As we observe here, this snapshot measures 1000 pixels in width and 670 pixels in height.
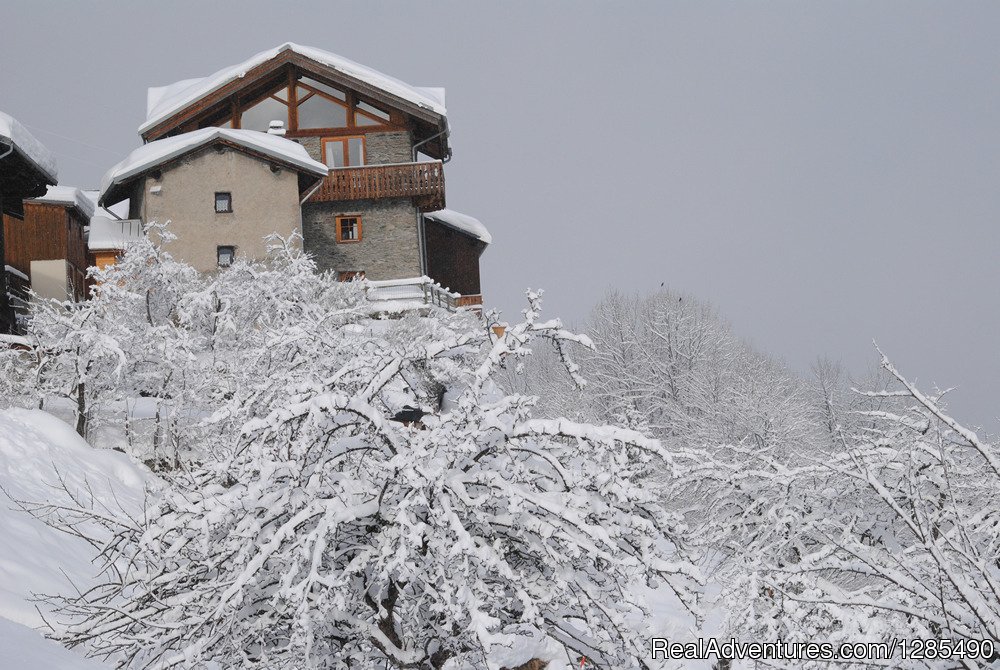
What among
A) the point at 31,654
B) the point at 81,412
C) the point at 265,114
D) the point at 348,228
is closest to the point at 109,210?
the point at 265,114

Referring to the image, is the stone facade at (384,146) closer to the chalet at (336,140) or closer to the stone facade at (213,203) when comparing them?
the chalet at (336,140)

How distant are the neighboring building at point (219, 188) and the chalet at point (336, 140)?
0.35 ft

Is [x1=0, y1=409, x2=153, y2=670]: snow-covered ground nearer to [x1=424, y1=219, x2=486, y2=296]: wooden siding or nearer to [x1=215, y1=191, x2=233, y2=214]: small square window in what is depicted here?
[x1=215, y1=191, x2=233, y2=214]: small square window

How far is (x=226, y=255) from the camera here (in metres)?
31.2

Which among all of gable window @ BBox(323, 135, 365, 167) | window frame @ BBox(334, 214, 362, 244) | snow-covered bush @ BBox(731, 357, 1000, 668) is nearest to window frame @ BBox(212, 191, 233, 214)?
window frame @ BBox(334, 214, 362, 244)

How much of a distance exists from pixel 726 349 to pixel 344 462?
4188cm

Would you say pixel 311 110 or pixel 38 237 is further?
pixel 311 110

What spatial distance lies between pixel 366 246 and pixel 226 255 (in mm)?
5106

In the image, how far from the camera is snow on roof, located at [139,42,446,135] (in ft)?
109

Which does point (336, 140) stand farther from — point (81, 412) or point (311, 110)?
point (81, 412)

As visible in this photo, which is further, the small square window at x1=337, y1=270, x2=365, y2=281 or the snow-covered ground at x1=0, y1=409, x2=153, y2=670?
the small square window at x1=337, y1=270, x2=365, y2=281

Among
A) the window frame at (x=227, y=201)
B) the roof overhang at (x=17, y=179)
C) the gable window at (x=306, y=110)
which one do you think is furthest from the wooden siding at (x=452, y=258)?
the roof overhang at (x=17, y=179)

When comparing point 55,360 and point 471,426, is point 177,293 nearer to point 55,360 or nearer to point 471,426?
point 55,360

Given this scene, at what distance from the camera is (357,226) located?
34562 mm
